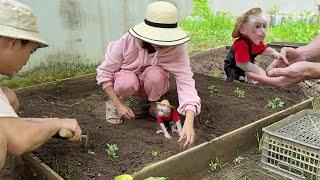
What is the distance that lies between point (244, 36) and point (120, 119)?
63.0 inches

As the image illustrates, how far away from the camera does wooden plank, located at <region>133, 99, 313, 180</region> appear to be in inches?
89.5

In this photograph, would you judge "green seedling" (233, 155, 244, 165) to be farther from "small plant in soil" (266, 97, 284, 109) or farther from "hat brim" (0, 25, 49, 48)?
"hat brim" (0, 25, 49, 48)

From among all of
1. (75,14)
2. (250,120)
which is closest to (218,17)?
(75,14)

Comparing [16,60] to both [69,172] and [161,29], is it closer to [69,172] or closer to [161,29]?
[69,172]

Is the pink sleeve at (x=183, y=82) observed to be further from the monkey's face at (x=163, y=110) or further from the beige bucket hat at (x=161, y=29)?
the beige bucket hat at (x=161, y=29)

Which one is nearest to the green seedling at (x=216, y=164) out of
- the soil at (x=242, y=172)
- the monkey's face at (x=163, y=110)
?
the soil at (x=242, y=172)

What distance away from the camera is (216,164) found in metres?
2.57

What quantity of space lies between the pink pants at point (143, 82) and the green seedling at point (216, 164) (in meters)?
0.64

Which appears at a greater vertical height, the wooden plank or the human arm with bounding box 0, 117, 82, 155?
the human arm with bounding box 0, 117, 82, 155

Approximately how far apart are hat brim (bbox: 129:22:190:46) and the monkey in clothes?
0.43 m

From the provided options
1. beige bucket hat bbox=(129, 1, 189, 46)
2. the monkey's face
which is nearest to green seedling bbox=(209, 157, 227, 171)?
the monkey's face

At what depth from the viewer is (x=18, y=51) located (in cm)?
196

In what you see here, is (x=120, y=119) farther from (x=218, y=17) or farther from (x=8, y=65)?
(x=218, y=17)

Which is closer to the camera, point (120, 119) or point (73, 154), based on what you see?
point (73, 154)
